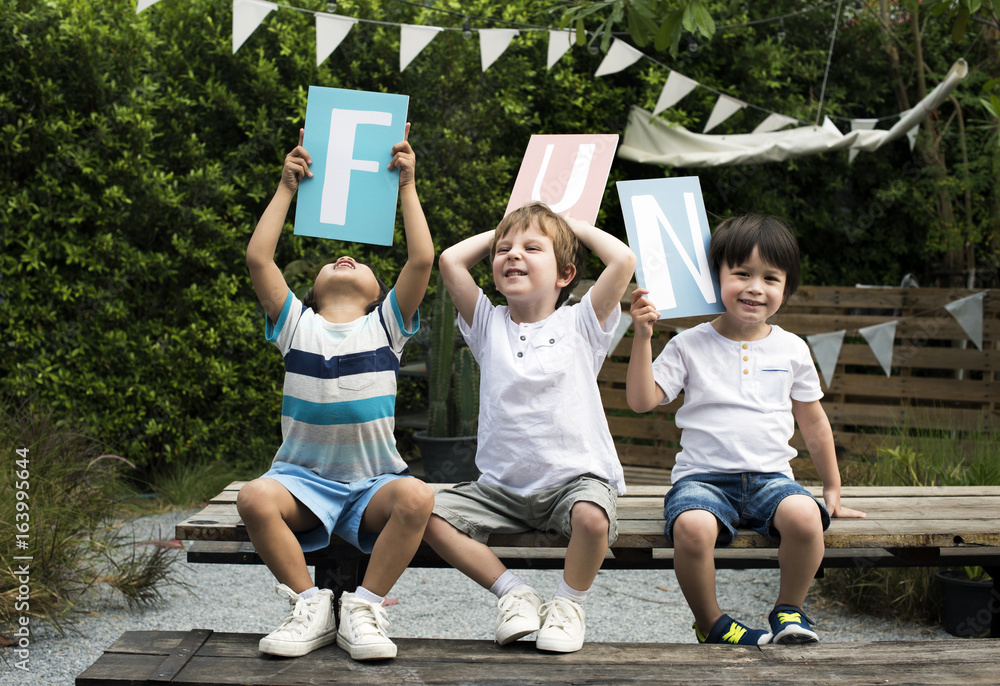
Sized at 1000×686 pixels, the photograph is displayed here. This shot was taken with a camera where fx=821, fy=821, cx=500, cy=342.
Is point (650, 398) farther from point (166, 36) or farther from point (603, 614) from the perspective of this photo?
point (166, 36)

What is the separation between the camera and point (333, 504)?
1968 millimetres

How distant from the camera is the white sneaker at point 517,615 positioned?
1792 millimetres

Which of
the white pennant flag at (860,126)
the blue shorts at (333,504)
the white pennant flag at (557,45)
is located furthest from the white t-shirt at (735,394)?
the white pennant flag at (860,126)

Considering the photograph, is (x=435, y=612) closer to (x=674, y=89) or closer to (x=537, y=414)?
(x=537, y=414)

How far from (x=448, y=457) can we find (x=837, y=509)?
270cm

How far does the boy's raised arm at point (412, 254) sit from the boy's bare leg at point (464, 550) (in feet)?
1.83

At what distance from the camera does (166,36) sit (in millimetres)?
4945

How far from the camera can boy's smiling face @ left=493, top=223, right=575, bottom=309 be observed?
211 cm

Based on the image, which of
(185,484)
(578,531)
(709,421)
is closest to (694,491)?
(709,421)

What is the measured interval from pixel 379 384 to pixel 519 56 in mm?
4109

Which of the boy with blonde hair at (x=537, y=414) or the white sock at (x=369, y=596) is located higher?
the boy with blonde hair at (x=537, y=414)

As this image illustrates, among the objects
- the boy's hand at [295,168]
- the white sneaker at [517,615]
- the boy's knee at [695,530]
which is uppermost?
the boy's hand at [295,168]

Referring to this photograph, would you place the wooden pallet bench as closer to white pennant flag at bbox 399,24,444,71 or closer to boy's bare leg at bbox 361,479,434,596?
boy's bare leg at bbox 361,479,434,596

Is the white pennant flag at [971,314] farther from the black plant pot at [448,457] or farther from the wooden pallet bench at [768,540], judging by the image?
the black plant pot at [448,457]
